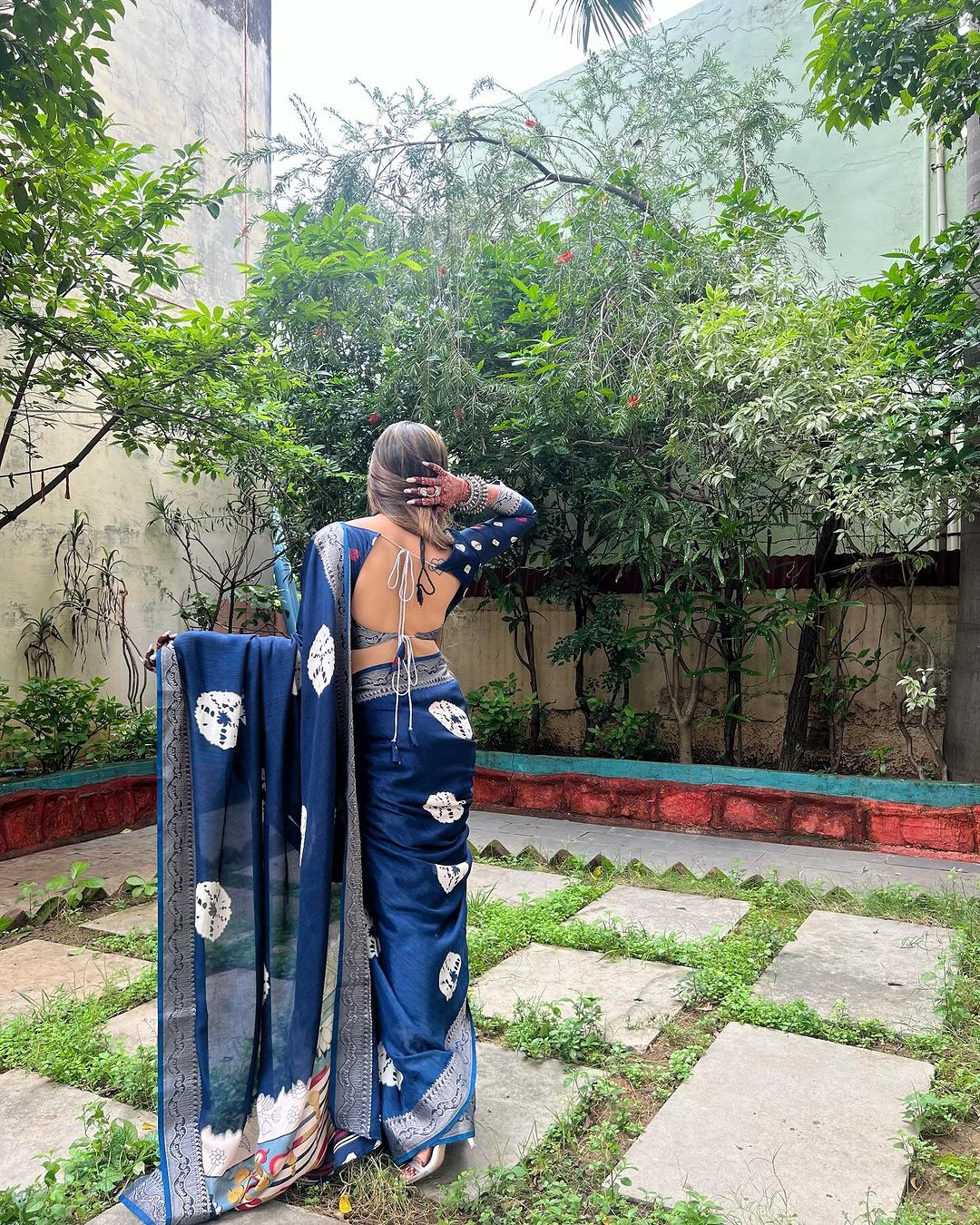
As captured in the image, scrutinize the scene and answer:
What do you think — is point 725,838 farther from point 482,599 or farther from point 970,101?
point 970,101

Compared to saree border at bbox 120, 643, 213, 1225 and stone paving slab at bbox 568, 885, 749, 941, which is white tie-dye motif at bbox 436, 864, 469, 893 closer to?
saree border at bbox 120, 643, 213, 1225

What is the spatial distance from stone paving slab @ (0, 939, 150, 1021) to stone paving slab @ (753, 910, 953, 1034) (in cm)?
229

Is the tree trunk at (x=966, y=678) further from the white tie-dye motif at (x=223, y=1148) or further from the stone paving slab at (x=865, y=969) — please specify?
the white tie-dye motif at (x=223, y=1148)

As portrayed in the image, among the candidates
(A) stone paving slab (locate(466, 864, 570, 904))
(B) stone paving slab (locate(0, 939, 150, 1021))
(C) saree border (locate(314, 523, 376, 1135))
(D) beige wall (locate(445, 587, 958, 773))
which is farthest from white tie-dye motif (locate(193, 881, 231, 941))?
(D) beige wall (locate(445, 587, 958, 773))

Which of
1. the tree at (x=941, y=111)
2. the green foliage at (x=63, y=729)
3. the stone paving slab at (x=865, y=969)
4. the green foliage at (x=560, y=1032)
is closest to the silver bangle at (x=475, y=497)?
the green foliage at (x=560, y=1032)

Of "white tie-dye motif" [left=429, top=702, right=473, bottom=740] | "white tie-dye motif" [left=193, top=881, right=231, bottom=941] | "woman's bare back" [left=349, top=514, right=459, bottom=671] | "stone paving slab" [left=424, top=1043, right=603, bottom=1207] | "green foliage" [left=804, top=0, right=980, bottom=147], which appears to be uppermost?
"green foliage" [left=804, top=0, right=980, bottom=147]

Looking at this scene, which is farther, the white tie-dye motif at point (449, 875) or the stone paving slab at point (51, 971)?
the stone paving slab at point (51, 971)

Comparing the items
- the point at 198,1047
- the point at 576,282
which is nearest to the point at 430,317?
the point at 576,282

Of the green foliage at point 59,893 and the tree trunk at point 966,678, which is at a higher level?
the tree trunk at point 966,678

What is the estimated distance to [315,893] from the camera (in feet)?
6.96

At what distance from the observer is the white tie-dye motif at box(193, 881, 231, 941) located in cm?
213

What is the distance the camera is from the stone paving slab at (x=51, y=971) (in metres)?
3.23

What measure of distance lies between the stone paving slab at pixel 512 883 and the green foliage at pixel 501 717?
6.96 feet

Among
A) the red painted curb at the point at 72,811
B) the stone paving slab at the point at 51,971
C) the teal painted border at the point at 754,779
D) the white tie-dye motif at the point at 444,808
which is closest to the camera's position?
the white tie-dye motif at the point at 444,808
